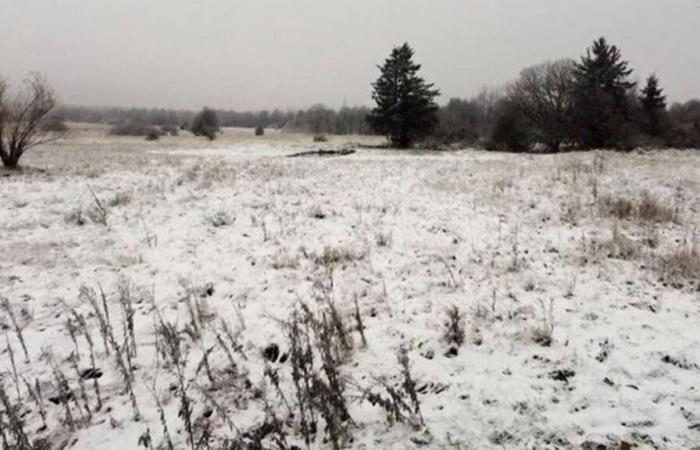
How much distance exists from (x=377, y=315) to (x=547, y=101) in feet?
142

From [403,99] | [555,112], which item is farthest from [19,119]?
[555,112]

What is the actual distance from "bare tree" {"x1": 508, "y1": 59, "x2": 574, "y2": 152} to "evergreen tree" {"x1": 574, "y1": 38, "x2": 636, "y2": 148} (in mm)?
1606

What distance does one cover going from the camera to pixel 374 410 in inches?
133

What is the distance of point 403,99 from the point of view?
39.0 meters

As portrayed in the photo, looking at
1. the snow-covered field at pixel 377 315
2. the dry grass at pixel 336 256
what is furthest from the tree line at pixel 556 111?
the dry grass at pixel 336 256

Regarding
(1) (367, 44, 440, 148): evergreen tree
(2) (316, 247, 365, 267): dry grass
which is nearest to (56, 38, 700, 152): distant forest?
(1) (367, 44, 440, 148): evergreen tree

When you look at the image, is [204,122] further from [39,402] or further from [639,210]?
[39,402]

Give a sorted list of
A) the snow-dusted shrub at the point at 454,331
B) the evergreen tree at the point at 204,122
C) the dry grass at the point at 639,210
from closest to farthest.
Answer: the snow-dusted shrub at the point at 454,331 → the dry grass at the point at 639,210 → the evergreen tree at the point at 204,122

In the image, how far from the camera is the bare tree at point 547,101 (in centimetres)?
3634

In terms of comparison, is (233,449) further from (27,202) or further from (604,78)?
(604,78)

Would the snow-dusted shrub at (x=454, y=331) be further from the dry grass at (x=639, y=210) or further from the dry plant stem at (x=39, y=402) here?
the dry grass at (x=639, y=210)

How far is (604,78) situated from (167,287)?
3995 centimetres

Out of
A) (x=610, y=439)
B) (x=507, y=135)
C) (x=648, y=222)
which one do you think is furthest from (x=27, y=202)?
(x=507, y=135)

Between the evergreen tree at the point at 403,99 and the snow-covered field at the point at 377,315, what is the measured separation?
1192 inches
